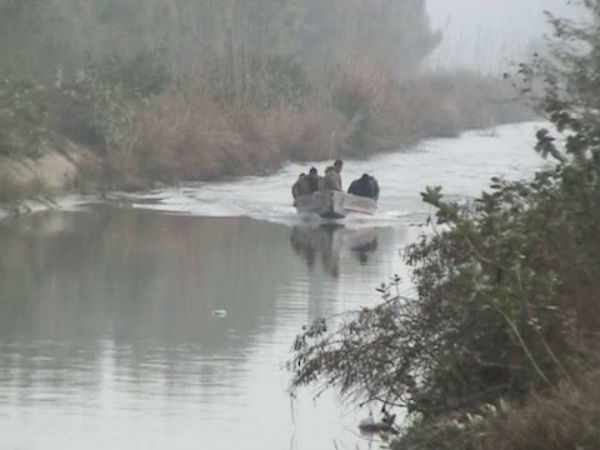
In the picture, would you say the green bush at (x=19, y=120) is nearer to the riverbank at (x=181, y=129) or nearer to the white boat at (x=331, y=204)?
the riverbank at (x=181, y=129)

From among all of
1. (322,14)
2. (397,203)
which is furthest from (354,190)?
(322,14)

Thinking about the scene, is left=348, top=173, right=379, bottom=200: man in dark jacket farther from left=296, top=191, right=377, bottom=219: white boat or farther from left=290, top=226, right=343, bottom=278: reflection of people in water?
left=290, top=226, right=343, bottom=278: reflection of people in water

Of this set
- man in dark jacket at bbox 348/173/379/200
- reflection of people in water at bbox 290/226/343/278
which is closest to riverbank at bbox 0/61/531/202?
man in dark jacket at bbox 348/173/379/200

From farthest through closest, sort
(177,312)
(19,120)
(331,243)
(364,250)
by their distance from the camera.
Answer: (19,120)
(331,243)
(364,250)
(177,312)

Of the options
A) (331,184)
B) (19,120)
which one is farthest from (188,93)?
(331,184)

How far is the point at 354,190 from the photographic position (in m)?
44.4

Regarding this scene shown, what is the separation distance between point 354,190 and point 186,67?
19.1m

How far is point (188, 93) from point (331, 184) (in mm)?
16399

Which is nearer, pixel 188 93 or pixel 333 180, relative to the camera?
pixel 333 180

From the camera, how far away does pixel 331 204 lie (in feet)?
141

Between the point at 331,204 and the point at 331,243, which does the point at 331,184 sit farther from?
the point at 331,243

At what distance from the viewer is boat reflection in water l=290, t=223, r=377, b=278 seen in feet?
111

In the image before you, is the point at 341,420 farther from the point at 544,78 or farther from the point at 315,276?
the point at 315,276

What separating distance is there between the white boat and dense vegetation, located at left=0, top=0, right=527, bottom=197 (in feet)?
12.5
